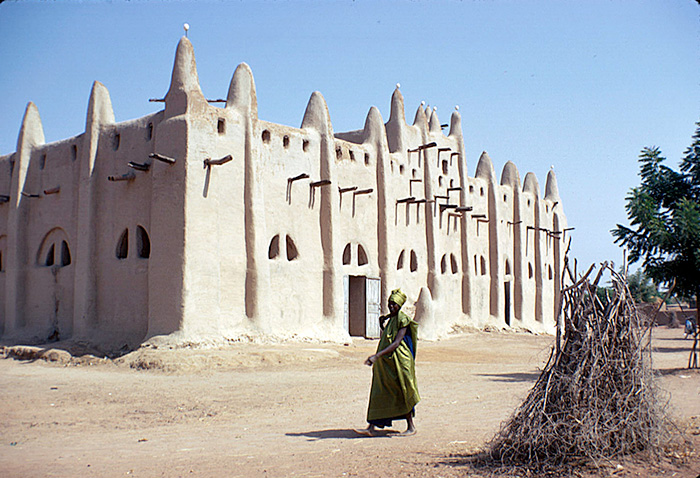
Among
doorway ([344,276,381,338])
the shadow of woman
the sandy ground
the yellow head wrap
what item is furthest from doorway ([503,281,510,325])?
the yellow head wrap

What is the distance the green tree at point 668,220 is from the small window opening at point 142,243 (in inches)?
483

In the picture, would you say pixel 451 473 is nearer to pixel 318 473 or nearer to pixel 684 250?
pixel 318 473

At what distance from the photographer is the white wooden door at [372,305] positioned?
2212 cm

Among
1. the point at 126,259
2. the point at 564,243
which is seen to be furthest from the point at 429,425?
the point at 564,243

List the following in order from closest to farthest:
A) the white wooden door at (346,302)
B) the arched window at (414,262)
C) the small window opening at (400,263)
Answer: the white wooden door at (346,302), the small window opening at (400,263), the arched window at (414,262)

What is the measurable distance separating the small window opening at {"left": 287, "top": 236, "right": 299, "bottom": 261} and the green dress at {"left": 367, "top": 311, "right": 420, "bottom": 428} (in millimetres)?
12408

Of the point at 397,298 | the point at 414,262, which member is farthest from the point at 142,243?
the point at 397,298

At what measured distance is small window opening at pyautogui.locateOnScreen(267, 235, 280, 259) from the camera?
1894 centimetres

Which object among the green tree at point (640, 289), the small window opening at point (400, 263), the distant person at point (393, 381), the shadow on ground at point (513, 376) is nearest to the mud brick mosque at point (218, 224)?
the small window opening at point (400, 263)

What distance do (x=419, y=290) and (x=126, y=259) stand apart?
38.4 feet

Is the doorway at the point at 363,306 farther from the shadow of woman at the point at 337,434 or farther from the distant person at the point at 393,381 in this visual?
the distant person at the point at 393,381

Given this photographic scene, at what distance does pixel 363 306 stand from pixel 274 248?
4516 mm

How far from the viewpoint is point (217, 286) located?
16547mm

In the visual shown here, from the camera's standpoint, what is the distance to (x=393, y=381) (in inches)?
274
